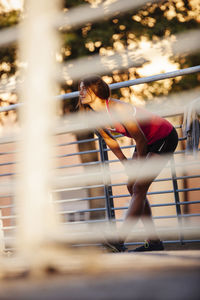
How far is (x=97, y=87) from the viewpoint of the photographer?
2.98m

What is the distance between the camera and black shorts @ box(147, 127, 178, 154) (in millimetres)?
3039

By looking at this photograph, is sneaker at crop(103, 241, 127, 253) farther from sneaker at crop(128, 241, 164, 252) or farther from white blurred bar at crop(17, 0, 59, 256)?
white blurred bar at crop(17, 0, 59, 256)

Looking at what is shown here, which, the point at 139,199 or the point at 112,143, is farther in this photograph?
the point at 112,143

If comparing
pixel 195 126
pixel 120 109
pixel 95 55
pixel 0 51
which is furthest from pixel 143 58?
pixel 120 109

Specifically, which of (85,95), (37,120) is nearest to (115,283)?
(37,120)

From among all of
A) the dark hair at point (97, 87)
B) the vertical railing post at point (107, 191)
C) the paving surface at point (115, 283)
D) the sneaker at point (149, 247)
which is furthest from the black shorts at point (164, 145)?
the paving surface at point (115, 283)

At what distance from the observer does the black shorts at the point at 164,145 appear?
3.04 m

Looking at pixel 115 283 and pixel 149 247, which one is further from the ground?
pixel 115 283

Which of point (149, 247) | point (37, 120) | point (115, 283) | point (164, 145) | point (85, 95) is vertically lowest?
point (149, 247)

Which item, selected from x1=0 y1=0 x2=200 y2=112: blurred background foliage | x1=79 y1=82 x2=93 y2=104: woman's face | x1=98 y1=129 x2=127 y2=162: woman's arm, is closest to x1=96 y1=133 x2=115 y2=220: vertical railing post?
x1=98 y1=129 x2=127 y2=162: woman's arm

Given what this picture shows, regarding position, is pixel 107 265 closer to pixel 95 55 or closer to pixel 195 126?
pixel 195 126

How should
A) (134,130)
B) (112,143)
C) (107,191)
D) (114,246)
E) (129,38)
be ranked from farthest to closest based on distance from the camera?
(129,38), (107,191), (112,143), (114,246), (134,130)

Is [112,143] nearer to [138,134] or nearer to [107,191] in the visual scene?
[138,134]

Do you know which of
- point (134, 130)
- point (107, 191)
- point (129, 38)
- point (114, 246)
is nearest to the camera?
point (134, 130)
